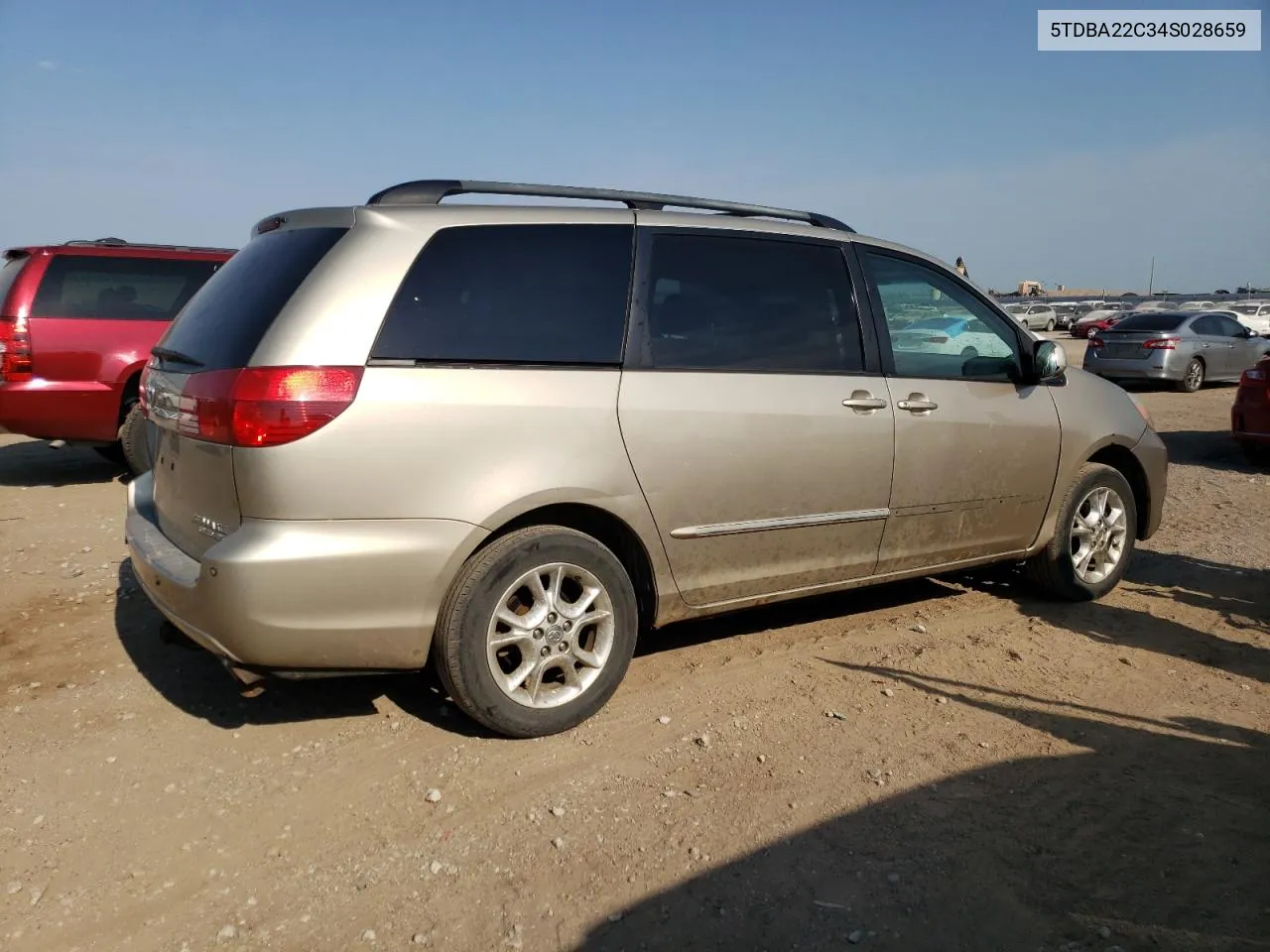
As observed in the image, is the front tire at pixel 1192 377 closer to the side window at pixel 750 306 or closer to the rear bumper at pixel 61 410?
the side window at pixel 750 306

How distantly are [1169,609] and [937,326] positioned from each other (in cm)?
200

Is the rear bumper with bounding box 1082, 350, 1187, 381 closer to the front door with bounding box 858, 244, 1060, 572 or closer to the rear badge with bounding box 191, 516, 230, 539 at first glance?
the front door with bounding box 858, 244, 1060, 572

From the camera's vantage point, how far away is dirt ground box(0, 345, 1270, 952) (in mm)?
2578

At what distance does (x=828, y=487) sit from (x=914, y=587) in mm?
1737

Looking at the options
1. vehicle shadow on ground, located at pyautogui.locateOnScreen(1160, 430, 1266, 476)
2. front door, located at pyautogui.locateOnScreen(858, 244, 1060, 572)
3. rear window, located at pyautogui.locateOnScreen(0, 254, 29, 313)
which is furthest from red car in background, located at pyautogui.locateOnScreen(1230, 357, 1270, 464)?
rear window, located at pyautogui.locateOnScreen(0, 254, 29, 313)

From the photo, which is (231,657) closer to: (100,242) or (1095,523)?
(1095,523)

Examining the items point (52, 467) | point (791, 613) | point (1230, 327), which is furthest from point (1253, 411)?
point (52, 467)

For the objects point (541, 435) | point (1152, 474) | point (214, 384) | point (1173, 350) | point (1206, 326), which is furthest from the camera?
point (1206, 326)

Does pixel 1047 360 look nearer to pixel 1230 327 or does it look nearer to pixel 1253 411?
pixel 1253 411

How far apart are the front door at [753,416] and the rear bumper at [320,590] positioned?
2.89 feet

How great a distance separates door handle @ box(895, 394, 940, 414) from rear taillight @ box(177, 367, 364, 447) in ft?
7.77

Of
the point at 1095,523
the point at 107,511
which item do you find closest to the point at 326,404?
the point at 1095,523

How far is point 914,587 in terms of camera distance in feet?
18.4

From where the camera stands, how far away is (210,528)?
3.22m
